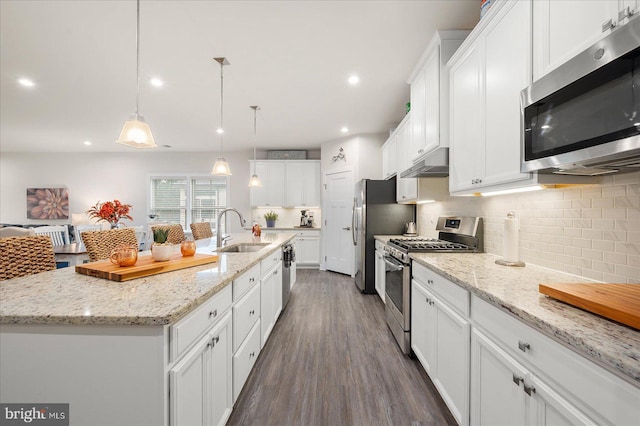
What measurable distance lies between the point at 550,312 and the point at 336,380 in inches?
58.4

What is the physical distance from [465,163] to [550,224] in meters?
0.61

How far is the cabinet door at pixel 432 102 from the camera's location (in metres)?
2.13

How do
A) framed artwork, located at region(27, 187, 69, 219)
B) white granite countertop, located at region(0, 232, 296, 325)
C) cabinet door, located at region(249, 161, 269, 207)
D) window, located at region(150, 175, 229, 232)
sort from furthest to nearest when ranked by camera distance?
window, located at region(150, 175, 229, 232), framed artwork, located at region(27, 187, 69, 219), cabinet door, located at region(249, 161, 269, 207), white granite countertop, located at region(0, 232, 296, 325)

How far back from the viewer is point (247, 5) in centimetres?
188

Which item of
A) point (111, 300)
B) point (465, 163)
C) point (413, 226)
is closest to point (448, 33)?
point (465, 163)

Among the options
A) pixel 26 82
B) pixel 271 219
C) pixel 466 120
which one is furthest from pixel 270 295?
pixel 26 82

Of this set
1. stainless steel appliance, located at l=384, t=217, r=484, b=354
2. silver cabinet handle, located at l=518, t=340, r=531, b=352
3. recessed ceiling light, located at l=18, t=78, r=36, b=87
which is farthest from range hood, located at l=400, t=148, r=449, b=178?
recessed ceiling light, located at l=18, t=78, r=36, b=87

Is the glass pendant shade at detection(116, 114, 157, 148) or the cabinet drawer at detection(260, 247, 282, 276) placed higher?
the glass pendant shade at detection(116, 114, 157, 148)

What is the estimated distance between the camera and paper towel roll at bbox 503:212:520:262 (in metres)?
1.59

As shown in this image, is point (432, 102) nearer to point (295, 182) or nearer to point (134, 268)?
point (134, 268)

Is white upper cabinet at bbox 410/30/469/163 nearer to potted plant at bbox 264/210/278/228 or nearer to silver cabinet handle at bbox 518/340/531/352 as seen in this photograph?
silver cabinet handle at bbox 518/340/531/352

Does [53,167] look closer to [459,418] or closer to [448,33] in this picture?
[448,33]

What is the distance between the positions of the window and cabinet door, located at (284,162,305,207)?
1796 mm

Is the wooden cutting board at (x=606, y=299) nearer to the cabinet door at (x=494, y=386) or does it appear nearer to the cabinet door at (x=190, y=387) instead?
the cabinet door at (x=494, y=386)
